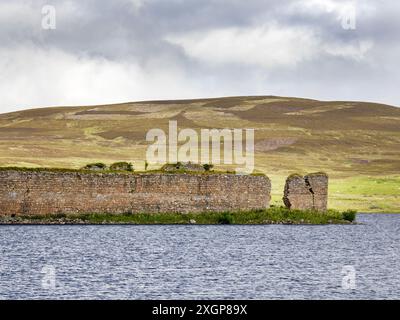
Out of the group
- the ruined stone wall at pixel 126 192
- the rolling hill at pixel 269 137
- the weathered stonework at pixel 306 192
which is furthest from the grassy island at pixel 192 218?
the rolling hill at pixel 269 137

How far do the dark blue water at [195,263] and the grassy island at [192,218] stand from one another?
1.04 meters

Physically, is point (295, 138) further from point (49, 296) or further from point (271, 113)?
point (49, 296)

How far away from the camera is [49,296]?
2922 centimetres

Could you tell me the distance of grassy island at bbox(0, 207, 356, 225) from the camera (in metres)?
59.4

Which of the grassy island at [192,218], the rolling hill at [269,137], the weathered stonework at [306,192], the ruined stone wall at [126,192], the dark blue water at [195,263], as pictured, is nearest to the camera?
the dark blue water at [195,263]

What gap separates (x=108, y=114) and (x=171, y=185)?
127m

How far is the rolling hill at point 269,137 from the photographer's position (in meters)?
115

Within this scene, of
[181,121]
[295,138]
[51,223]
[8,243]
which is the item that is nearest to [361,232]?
[51,223]

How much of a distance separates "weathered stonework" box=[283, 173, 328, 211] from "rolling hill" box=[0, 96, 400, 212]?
25.2 meters

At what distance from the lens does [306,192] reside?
64562 mm

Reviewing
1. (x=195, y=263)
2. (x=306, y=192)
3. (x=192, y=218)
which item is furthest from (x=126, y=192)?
(x=195, y=263)

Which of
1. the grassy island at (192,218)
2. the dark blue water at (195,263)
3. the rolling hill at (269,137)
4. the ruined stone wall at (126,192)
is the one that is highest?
the rolling hill at (269,137)

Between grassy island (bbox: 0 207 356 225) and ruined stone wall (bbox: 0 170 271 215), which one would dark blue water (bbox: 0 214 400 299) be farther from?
ruined stone wall (bbox: 0 170 271 215)

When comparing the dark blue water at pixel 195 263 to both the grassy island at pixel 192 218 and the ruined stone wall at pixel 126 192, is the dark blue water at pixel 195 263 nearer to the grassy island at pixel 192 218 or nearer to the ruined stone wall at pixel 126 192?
the grassy island at pixel 192 218
